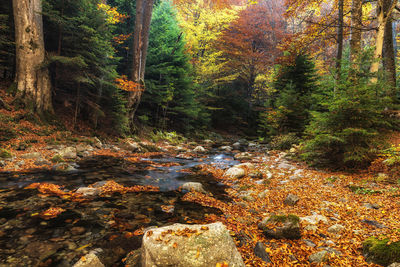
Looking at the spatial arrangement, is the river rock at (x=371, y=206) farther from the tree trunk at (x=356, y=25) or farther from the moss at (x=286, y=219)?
the tree trunk at (x=356, y=25)

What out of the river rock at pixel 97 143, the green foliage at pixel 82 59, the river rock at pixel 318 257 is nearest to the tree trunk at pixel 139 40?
the green foliage at pixel 82 59

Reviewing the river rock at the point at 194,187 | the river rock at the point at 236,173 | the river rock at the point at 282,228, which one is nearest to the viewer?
the river rock at the point at 282,228

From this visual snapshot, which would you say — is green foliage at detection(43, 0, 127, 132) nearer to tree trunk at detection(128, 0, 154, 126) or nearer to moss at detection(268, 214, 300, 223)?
tree trunk at detection(128, 0, 154, 126)

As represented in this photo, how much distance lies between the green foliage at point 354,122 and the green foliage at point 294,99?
4.50m

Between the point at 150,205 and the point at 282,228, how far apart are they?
2291mm

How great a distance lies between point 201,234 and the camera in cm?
205

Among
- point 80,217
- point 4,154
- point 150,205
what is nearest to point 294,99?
point 150,205

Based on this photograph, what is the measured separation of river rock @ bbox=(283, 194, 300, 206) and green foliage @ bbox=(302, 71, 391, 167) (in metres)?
2.20

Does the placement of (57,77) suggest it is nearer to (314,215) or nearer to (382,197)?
(314,215)

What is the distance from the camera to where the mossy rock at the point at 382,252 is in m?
2.04

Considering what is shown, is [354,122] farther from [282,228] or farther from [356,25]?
[356,25]

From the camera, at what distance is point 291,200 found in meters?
4.09

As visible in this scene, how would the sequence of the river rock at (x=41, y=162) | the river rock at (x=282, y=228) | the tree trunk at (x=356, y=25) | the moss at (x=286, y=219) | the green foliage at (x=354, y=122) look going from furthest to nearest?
the tree trunk at (x=356, y=25) < the river rock at (x=41, y=162) < the green foliage at (x=354, y=122) < the moss at (x=286, y=219) < the river rock at (x=282, y=228)

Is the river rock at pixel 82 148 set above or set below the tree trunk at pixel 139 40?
below
